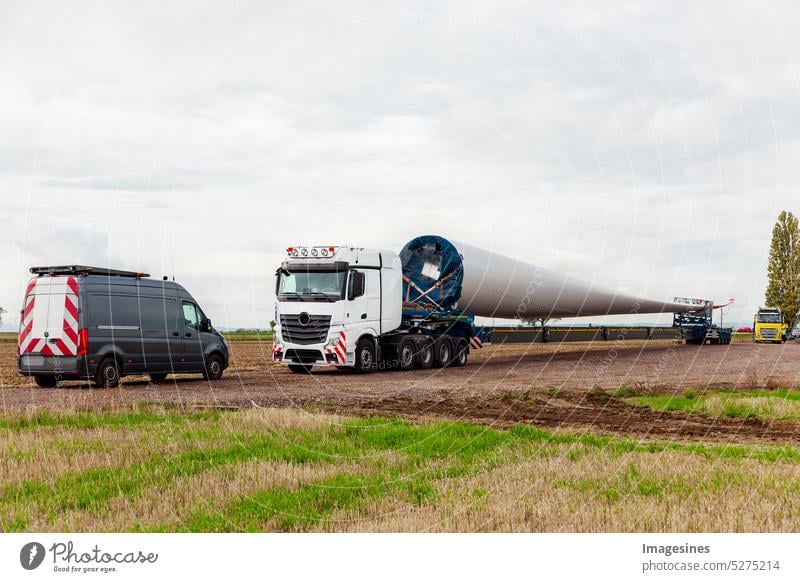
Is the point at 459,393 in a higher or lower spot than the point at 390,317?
lower

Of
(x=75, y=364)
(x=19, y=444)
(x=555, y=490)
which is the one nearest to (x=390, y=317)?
(x=75, y=364)

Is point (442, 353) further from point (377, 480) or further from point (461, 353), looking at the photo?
point (377, 480)

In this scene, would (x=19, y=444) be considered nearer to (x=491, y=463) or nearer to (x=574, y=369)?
(x=491, y=463)

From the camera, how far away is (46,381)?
21.5 meters

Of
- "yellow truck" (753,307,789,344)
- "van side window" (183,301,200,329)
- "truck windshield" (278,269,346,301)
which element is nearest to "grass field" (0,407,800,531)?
"van side window" (183,301,200,329)

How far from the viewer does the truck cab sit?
993 inches

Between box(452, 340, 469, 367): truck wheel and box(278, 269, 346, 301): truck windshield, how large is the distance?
7.56m

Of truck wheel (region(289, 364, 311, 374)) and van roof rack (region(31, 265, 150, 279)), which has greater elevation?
van roof rack (region(31, 265, 150, 279))

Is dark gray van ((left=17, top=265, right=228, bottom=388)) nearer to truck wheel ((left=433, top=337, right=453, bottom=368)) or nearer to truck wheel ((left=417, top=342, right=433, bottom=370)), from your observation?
truck wheel ((left=417, top=342, right=433, bottom=370))

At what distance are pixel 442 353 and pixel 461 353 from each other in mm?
1654

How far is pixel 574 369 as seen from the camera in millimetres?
29609

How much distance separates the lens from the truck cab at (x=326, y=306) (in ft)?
82.7

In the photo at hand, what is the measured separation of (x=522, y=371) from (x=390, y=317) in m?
5.27
